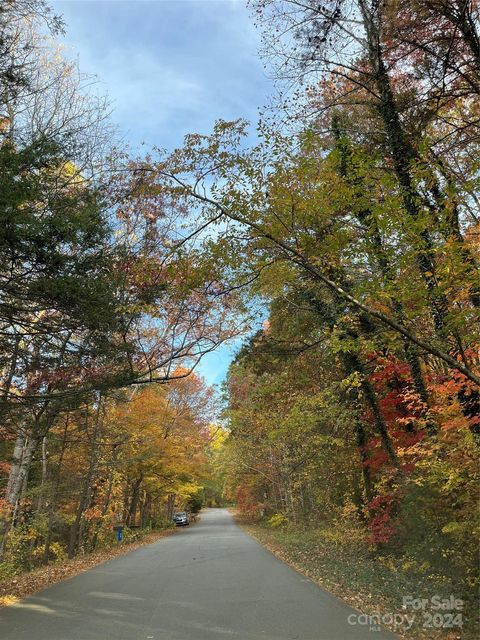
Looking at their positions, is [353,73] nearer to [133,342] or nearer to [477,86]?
[477,86]

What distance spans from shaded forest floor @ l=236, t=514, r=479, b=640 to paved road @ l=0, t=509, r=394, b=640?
39 cm

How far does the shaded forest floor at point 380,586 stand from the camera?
5.76 m

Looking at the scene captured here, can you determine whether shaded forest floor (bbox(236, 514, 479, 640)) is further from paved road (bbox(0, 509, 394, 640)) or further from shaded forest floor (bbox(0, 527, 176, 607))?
shaded forest floor (bbox(0, 527, 176, 607))

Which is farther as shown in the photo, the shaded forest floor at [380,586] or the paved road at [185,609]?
the paved road at [185,609]

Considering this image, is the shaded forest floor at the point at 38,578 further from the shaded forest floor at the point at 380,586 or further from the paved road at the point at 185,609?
the shaded forest floor at the point at 380,586

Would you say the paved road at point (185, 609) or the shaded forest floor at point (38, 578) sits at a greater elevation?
the shaded forest floor at point (38, 578)

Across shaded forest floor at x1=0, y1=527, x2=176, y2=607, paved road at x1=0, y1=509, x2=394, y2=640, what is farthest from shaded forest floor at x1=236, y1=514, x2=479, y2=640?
shaded forest floor at x1=0, y1=527, x2=176, y2=607

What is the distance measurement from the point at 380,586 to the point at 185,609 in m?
3.53

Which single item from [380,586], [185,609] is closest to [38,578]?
[185,609]

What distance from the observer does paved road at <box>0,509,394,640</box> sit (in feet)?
20.0

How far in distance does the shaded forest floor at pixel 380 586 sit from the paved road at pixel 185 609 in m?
0.39

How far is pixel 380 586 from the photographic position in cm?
834

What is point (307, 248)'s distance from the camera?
6.73m

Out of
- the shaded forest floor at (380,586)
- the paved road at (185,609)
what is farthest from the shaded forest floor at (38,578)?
the shaded forest floor at (380,586)
